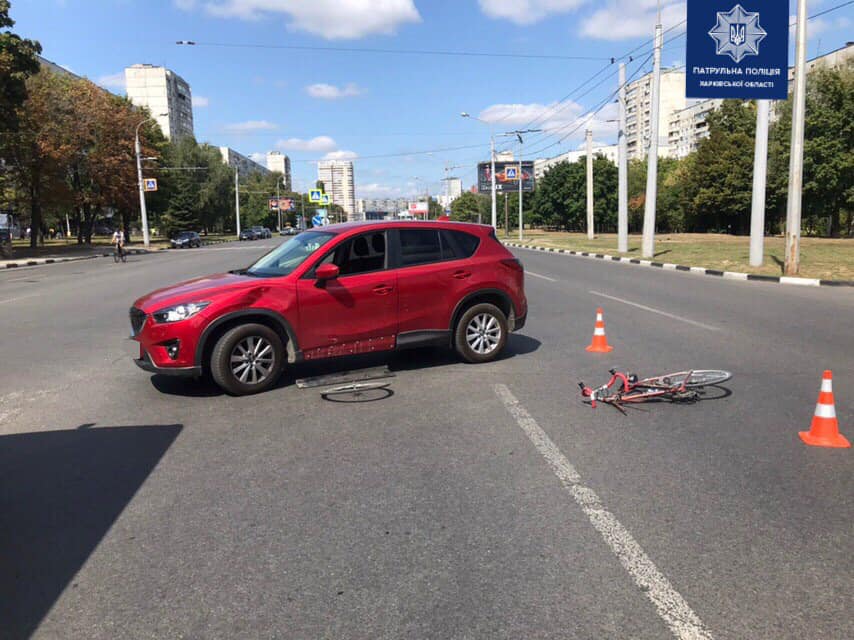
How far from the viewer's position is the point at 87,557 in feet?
11.0

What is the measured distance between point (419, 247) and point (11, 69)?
34.6m

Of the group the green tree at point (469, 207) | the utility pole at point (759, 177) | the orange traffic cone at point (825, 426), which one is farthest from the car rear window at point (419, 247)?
the green tree at point (469, 207)

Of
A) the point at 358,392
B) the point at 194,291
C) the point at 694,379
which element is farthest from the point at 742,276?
the point at 194,291

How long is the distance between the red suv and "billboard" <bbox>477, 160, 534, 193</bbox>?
61.4 m

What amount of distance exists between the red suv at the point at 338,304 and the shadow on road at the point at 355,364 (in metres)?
0.30

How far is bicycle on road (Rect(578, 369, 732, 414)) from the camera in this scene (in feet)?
19.7

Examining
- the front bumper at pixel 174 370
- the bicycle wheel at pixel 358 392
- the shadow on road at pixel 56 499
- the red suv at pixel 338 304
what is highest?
the red suv at pixel 338 304

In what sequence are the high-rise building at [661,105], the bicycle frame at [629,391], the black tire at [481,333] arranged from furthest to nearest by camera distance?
1. the high-rise building at [661,105]
2. the black tire at [481,333]
3. the bicycle frame at [629,391]

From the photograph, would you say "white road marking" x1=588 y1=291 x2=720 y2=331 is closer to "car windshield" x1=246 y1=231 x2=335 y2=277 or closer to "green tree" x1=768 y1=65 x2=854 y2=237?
"car windshield" x1=246 y1=231 x2=335 y2=277

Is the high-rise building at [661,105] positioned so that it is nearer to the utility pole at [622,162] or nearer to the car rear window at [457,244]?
the utility pole at [622,162]

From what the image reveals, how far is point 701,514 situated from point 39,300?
1579 centimetres

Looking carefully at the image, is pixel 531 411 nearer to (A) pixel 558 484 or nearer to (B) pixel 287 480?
(A) pixel 558 484

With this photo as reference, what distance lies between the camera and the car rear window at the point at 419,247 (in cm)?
727

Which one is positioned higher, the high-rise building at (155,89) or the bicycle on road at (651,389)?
the high-rise building at (155,89)
